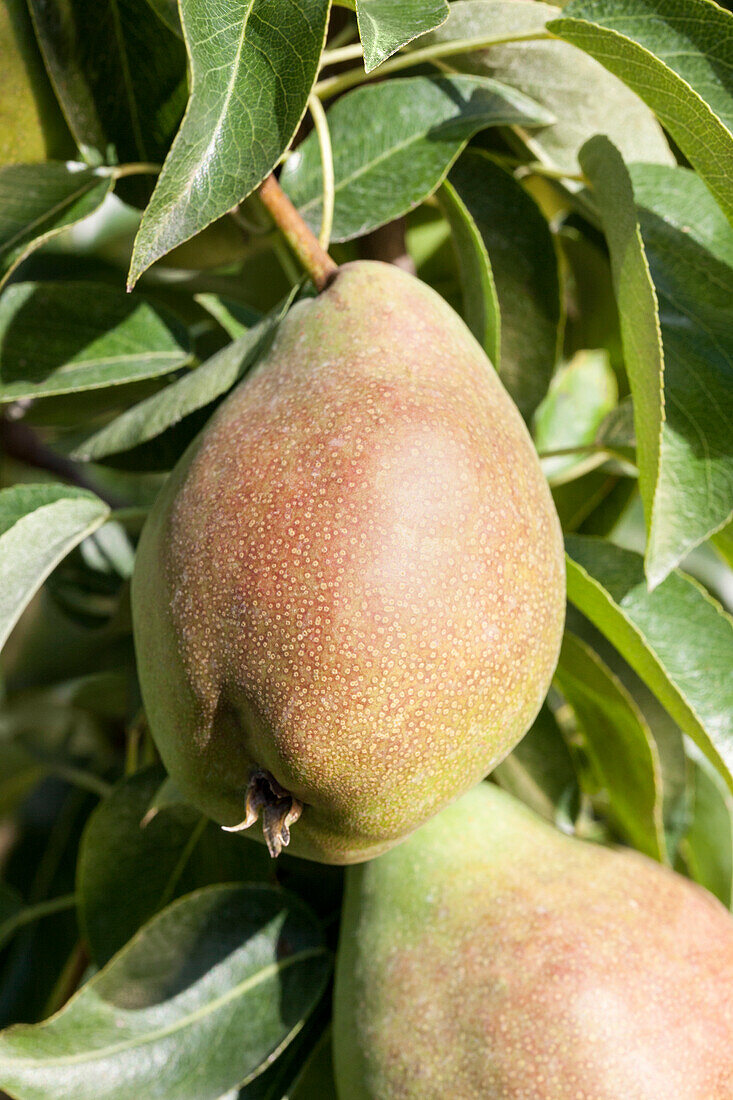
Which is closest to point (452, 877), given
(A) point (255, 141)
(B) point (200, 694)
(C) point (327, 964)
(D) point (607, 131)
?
(C) point (327, 964)

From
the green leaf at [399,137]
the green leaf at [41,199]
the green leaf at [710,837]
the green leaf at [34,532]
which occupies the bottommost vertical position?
the green leaf at [710,837]

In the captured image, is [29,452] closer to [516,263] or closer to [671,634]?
[516,263]

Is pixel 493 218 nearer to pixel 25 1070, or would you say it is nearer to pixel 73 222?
pixel 73 222

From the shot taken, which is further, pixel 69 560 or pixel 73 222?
pixel 69 560

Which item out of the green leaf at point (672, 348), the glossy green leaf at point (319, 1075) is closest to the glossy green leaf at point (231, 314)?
the green leaf at point (672, 348)

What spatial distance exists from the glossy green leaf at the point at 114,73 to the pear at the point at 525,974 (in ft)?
1.73

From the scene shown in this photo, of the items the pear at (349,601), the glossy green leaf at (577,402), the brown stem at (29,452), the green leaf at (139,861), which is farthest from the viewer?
the brown stem at (29,452)

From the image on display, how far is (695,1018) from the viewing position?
0.64 m

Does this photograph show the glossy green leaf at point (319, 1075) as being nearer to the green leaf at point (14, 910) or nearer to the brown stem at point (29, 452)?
the green leaf at point (14, 910)

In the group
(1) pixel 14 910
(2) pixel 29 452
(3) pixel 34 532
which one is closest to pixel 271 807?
(3) pixel 34 532

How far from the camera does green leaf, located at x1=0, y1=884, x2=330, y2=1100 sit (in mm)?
687

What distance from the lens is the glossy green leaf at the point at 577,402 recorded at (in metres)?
1.04

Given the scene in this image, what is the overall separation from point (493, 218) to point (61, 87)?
33cm

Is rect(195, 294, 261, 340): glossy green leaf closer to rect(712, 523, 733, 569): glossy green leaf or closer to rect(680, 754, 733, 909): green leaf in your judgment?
rect(712, 523, 733, 569): glossy green leaf
